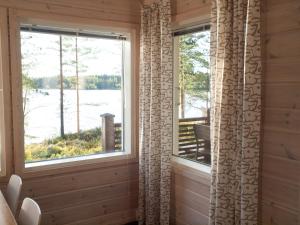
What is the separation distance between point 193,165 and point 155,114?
23.8 inches

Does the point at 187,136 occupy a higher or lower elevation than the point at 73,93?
lower

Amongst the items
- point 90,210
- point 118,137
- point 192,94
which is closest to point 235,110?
point 192,94

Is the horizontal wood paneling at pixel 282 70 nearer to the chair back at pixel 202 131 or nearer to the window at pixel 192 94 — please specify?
the window at pixel 192 94

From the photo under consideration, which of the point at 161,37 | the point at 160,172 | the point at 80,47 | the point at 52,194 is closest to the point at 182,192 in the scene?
the point at 160,172

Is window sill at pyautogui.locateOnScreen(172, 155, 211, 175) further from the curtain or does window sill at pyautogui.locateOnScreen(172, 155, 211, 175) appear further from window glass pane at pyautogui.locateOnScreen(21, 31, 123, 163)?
window glass pane at pyautogui.locateOnScreen(21, 31, 123, 163)

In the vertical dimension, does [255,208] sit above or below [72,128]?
below

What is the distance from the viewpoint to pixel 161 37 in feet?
8.65

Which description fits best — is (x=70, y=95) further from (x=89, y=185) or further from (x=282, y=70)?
(x=282, y=70)

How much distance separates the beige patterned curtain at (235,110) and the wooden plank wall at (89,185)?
1.23 meters

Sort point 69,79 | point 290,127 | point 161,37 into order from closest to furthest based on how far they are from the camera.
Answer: point 290,127, point 161,37, point 69,79

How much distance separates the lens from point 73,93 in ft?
9.71

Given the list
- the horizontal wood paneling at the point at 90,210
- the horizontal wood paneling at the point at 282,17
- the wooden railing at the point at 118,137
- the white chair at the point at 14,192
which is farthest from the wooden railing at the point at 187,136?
the white chair at the point at 14,192

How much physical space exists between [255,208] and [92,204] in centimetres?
174

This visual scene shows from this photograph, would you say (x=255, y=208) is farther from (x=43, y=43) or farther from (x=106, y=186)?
(x=43, y=43)
